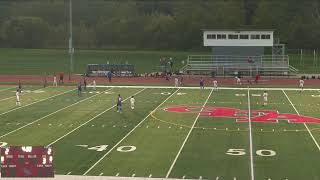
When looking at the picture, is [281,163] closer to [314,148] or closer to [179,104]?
[314,148]

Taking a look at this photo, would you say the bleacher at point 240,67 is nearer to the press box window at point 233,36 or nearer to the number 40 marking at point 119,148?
the press box window at point 233,36

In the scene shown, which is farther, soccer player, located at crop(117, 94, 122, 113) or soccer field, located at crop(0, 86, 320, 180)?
soccer player, located at crop(117, 94, 122, 113)

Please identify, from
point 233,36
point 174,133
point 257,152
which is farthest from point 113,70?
point 257,152

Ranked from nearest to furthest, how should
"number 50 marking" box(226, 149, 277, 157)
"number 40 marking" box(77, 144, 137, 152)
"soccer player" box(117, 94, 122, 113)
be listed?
"number 50 marking" box(226, 149, 277, 157) < "number 40 marking" box(77, 144, 137, 152) < "soccer player" box(117, 94, 122, 113)

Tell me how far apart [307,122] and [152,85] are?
21.6 m

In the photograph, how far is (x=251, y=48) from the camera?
62375 mm

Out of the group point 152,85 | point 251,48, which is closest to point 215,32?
point 251,48

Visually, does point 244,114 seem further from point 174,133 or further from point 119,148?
point 119,148

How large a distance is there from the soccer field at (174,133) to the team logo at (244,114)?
2.0 inches

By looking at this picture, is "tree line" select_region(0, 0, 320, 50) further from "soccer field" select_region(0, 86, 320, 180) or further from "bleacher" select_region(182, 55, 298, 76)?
"soccer field" select_region(0, 86, 320, 180)

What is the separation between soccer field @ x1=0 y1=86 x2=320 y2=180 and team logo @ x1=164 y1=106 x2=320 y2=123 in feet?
0.17

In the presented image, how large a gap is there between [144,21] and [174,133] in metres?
89.7

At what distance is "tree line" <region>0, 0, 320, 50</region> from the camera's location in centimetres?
10112

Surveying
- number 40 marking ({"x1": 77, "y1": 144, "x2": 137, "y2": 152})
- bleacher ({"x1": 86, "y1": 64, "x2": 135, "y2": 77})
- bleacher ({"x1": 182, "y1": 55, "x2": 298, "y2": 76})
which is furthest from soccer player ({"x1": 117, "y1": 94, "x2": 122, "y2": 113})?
bleacher ({"x1": 182, "y1": 55, "x2": 298, "y2": 76})
